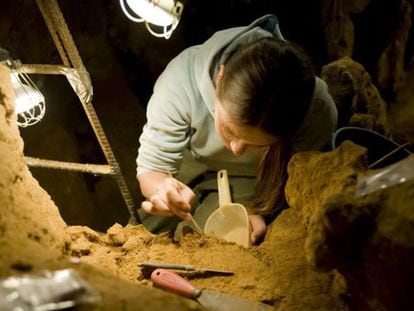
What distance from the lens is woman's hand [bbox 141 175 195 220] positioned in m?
2.62

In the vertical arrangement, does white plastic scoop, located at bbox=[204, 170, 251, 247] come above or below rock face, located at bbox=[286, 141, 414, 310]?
above

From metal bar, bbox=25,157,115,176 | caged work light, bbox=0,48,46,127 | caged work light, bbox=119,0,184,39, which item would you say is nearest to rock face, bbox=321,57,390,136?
caged work light, bbox=119,0,184,39

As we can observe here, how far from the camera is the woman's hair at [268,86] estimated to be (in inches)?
85.5

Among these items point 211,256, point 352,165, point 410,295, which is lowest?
point 410,295

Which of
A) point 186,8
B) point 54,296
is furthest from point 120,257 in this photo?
point 186,8

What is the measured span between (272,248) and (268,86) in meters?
0.90

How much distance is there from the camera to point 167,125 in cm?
300

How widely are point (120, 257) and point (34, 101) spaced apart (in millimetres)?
1059

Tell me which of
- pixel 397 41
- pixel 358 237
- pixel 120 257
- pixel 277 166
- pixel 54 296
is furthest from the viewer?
pixel 397 41

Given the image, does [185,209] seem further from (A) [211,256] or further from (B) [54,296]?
(B) [54,296]

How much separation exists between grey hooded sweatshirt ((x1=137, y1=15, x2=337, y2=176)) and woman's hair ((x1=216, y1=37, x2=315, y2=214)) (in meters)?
0.34

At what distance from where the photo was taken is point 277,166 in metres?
2.80

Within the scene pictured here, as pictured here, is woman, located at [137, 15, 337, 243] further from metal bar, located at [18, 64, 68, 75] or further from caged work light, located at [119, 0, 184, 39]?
metal bar, located at [18, 64, 68, 75]

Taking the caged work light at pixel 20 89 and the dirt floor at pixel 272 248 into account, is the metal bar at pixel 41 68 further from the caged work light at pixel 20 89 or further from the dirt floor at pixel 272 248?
the dirt floor at pixel 272 248
